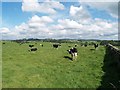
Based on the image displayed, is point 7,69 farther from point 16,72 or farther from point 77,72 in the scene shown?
point 77,72

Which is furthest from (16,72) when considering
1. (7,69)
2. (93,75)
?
(93,75)

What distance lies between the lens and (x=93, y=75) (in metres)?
23.1

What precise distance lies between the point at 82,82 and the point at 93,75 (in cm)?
324

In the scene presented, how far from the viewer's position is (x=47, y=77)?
71.4 ft

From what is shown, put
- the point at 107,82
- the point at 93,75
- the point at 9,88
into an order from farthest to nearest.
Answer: the point at 93,75
the point at 107,82
the point at 9,88

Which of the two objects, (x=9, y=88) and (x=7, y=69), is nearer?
(x=9, y=88)

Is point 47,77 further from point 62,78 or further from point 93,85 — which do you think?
point 93,85

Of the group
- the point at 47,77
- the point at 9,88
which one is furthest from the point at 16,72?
the point at 9,88

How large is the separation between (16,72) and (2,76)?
2297mm

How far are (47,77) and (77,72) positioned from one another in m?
4.00

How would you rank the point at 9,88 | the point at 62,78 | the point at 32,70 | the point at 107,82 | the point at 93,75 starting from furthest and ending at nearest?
1. the point at 32,70
2. the point at 93,75
3. the point at 62,78
4. the point at 107,82
5. the point at 9,88

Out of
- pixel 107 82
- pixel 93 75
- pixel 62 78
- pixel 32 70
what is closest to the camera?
pixel 107 82

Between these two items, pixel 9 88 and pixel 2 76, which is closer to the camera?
pixel 9 88

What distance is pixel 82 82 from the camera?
66.1 ft
